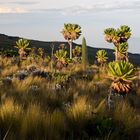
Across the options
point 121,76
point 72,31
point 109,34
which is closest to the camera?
point 121,76

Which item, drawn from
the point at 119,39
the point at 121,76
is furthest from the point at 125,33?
the point at 121,76

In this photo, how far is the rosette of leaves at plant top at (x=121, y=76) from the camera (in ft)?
55.4

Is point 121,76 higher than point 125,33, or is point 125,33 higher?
point 125,33

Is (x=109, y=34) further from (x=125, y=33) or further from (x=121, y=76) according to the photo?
(x=121, y=76)

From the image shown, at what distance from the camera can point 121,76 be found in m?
17.1

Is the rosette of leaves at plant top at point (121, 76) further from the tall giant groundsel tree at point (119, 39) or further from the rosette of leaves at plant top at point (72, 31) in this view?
the rosette of leaves at plant top at point (72, 31)

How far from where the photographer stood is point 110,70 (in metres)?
17.5

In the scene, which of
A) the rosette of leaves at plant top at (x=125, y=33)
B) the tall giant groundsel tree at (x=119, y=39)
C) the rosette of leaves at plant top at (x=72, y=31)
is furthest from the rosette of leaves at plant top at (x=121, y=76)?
the rosette of leaves at plant top at (x=72, y=31)

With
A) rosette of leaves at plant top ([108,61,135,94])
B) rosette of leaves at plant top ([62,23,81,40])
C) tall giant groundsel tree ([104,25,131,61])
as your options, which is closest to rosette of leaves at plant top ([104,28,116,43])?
tall giant groundsel tree ([104,25,131,61])

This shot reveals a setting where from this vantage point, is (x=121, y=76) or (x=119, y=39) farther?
(x=119, y=39)

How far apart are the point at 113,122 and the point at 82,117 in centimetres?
69

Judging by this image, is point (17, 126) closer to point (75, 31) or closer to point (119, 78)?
point (119, 78)

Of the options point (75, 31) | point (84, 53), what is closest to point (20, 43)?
point (84, 53)

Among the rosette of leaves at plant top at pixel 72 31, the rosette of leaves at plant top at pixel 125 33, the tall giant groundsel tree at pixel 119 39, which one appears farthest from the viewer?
the rosette of leaves at plant top at pixel 72 31
